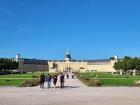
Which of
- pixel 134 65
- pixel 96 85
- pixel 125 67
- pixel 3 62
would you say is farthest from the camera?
pixel 3 62

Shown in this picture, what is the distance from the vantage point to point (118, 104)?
20.1 meters

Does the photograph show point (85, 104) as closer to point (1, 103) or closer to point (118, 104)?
point (118, 104)

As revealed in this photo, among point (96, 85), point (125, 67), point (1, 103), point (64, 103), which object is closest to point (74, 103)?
point (64, 103)

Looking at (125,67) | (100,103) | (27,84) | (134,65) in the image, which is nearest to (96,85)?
(27,84)

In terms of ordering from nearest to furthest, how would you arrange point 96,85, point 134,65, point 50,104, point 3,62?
point 50,104, point 96,85, point 134,65, point 3,62

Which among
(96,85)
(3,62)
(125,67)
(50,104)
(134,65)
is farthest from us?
(3,62)

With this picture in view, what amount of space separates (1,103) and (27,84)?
1908cm

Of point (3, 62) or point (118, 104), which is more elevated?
point (3, 62)

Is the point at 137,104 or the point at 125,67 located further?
the point at 125,67

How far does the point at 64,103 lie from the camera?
20531mm

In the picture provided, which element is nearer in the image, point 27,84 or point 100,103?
point 100,103

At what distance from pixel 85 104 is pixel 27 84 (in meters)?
20.2

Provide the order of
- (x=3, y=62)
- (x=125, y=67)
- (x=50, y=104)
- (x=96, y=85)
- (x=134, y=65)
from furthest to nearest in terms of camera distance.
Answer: (x=3, y=62), (x=125, y=67), (x=134, y=65), (x=96, y=85), (x=50, y=104)

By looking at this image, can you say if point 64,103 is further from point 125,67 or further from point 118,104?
point 125,67
